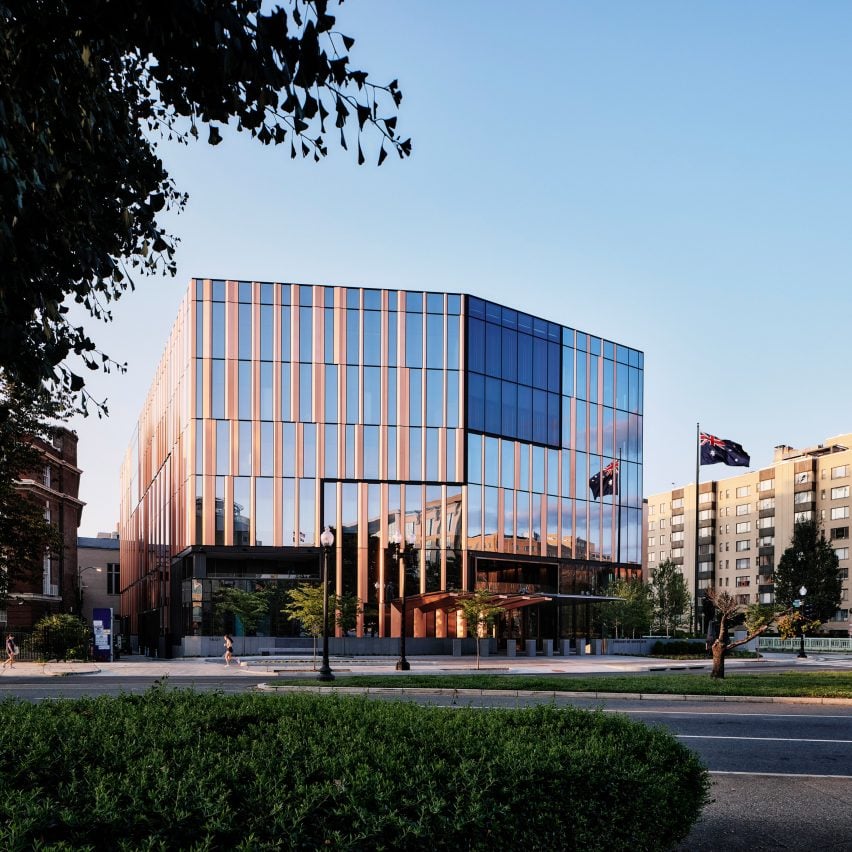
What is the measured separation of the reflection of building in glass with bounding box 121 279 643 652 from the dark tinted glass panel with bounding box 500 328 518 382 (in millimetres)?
140

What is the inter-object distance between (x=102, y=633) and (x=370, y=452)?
18988 millimetres

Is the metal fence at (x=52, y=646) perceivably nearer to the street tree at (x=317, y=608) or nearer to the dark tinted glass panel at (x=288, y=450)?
the street tree at (x=317, y=608)

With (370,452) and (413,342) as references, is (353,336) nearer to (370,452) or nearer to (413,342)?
(413,342)

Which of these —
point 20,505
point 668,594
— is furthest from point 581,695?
point 668,594

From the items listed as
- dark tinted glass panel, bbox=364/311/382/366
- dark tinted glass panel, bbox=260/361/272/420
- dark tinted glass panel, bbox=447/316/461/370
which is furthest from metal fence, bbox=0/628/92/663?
dark tinted glass panel, bbox=447/316/461/370

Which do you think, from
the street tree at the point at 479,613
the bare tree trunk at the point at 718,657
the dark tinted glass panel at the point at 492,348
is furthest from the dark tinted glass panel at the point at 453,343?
the bare tree trunk at the point at 718,657

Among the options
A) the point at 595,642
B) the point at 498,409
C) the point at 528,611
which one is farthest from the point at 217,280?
the point at 595,642

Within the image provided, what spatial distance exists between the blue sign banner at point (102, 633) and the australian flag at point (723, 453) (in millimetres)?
32053

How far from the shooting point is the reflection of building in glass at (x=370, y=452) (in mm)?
57844

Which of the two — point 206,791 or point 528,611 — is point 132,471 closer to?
point 528,611

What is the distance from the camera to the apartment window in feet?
389

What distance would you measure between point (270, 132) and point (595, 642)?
62362mm

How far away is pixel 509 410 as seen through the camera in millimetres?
63750

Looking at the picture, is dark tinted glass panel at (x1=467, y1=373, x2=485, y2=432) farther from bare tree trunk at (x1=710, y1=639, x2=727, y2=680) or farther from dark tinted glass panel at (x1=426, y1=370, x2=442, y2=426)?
bare tree trunk at (x1=710, y1=639, x2=727, y2=680)
